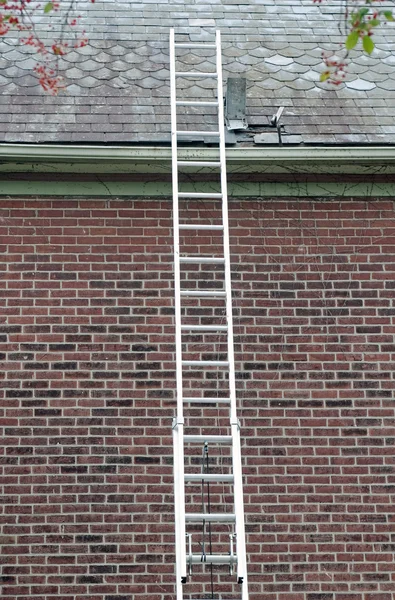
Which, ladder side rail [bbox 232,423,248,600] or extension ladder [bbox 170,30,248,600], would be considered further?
extension ladder [bbox 170,30,248,600]

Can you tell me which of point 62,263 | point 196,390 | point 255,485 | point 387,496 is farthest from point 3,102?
point 387,496

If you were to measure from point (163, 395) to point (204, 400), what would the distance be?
1301 mm

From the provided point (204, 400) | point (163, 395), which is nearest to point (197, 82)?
point (163, 395)

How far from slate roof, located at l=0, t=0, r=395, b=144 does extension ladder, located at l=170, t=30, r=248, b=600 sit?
32cm

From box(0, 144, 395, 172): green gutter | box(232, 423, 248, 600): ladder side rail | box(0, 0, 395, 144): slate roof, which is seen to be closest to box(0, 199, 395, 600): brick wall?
box(0, 144, 395, 172): green gutter

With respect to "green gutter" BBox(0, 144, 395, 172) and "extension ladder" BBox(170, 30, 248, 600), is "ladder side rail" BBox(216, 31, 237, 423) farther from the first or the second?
"green gutter" BBox(0, 144, 395, 172)

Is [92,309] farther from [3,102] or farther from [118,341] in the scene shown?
[3,102]

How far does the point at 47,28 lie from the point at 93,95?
115cm

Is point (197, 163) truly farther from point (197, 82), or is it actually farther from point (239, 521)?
point (239, 521)

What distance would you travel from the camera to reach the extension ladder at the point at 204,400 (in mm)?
5590

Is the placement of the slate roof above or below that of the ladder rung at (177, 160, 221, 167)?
above

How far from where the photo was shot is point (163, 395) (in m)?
7.36

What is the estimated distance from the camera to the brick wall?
7.03m

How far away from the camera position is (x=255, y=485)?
7.20 meters
